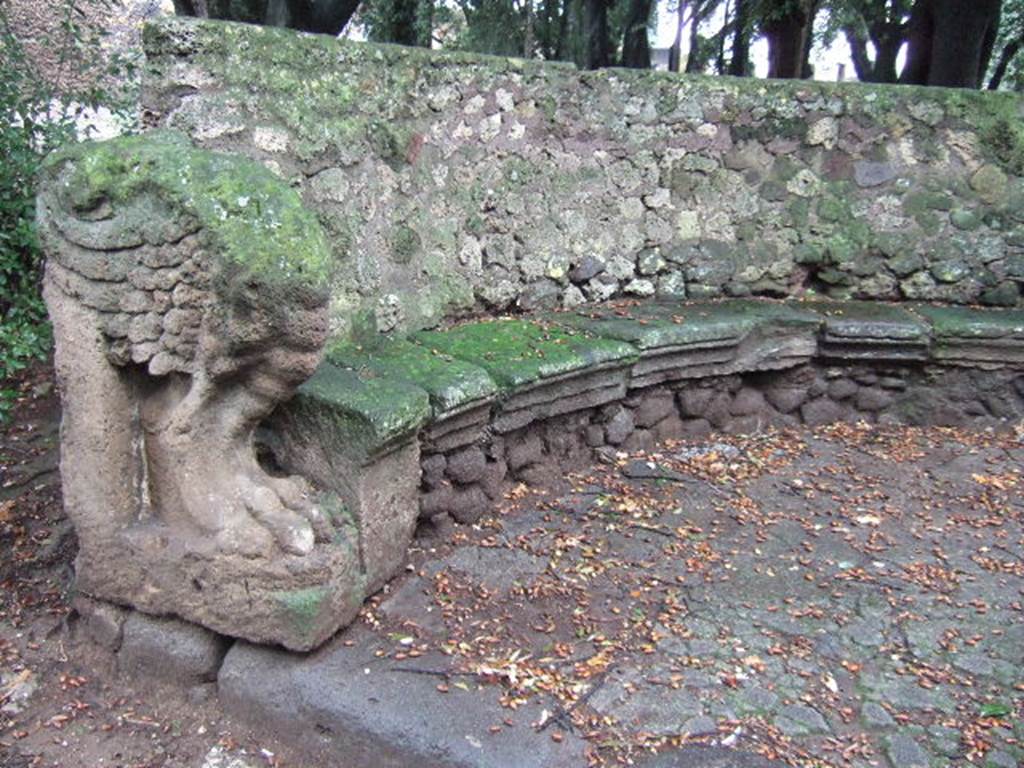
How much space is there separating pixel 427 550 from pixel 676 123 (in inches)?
101

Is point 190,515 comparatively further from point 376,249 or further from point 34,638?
point 376,249

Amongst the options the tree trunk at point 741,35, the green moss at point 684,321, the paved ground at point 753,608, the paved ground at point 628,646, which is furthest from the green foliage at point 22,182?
the tree trunk at point 741,35

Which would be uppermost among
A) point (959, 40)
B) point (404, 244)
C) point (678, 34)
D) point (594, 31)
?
point (678, 34)

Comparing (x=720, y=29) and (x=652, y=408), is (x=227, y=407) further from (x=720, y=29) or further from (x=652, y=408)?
(x=720, y=29)

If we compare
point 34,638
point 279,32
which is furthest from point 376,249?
point 34,638

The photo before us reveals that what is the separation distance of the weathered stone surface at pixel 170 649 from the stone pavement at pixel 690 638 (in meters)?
0.09

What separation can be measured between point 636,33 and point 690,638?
10.7 metres

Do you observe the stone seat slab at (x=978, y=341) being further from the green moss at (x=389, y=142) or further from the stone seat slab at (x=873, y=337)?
the green moss at (x=389, y=142)

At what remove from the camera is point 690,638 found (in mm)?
2711

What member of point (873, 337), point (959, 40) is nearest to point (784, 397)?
point (873, 337)

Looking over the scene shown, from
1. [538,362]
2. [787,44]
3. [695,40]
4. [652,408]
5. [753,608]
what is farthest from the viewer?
[695,40]

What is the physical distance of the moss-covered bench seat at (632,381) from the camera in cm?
294

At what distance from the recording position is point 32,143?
12.5 ft

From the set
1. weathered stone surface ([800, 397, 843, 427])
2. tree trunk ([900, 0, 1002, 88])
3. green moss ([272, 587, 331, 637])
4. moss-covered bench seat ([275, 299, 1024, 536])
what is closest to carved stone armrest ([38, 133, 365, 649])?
green moss ([272, 587, 331, 637])
